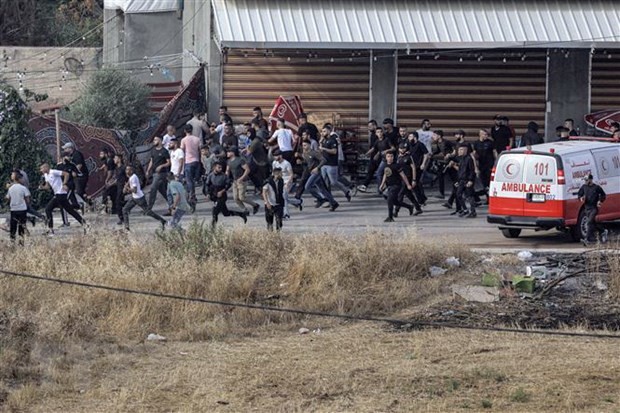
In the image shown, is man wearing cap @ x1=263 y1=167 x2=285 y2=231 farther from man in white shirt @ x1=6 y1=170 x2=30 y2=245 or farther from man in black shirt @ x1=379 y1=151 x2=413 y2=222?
man in white shirt @ x1=6 y1=170 x2=30 y2=245

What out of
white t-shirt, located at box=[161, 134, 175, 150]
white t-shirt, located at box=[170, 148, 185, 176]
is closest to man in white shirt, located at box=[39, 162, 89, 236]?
white t-shirt, located at box=[170, 148, 185, 176]

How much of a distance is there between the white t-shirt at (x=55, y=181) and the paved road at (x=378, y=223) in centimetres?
73

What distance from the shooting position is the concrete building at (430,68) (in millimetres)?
29312

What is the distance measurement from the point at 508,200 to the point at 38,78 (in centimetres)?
1843

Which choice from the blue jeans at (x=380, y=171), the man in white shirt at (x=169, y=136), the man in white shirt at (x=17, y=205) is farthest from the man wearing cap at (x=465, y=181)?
the man in white shirt at (x=17, y=205)

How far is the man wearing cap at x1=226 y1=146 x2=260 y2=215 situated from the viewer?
25.0 meters

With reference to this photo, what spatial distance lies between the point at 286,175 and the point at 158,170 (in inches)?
101

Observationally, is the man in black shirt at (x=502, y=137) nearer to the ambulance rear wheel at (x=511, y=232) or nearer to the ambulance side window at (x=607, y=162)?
the ambulance rear wheel at (x=511, y=232)

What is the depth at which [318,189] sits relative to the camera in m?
26.9

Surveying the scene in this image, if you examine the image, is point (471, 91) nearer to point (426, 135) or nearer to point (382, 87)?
point (382, 87)

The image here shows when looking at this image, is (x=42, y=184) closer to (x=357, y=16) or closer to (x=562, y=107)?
(x=357, y=16)

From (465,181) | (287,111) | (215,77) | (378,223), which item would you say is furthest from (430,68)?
(378,223)

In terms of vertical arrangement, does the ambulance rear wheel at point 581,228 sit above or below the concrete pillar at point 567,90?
below

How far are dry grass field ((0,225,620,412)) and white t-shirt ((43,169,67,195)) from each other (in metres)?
4.81
